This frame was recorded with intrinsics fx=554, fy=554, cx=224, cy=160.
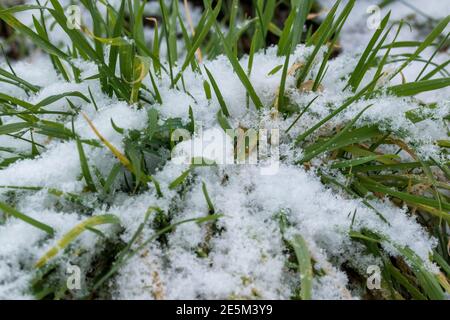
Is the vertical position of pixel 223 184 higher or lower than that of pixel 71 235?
higher

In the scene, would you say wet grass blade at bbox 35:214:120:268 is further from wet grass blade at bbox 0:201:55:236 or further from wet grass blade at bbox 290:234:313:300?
wet grass blade at bbox 290:234:313:300

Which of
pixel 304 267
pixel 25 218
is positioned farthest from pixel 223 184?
pixel 25 218

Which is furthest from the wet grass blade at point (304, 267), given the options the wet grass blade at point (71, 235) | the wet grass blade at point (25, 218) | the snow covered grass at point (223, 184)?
the wet grass blade at point (25, 218)

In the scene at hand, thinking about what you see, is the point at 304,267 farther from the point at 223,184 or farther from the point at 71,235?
the point at 71,235

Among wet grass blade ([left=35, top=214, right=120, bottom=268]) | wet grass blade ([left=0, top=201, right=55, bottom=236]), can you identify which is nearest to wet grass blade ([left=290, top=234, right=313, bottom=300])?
wet grass blade ([left=35, top=214, right=120, bottom=268])

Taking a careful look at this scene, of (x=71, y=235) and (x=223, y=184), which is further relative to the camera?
(x=223, y=184)

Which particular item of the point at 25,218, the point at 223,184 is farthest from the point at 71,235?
the point at 223,184

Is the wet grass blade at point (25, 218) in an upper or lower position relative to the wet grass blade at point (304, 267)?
upper

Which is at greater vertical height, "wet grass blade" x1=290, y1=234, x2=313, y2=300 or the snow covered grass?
the snow covered grass

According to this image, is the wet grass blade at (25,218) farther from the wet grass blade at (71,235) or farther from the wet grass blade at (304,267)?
the wet grass blade at (304,267)
